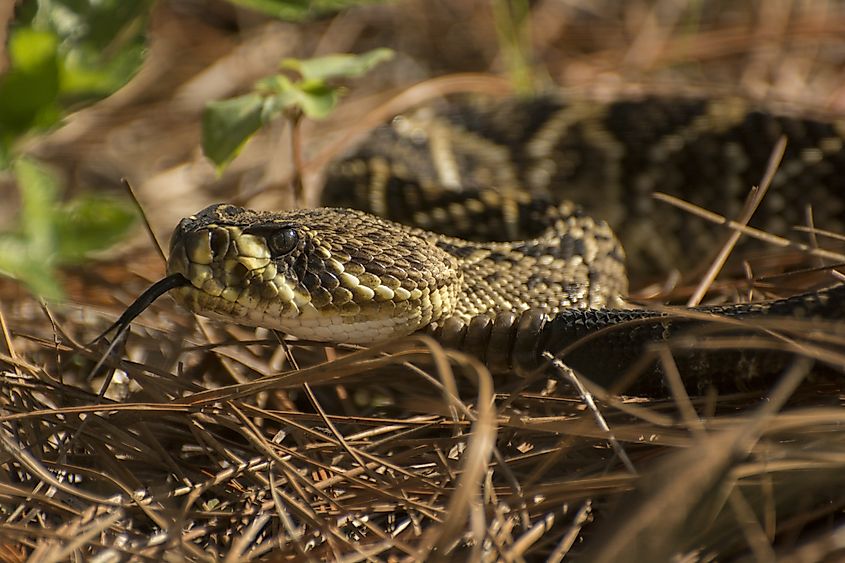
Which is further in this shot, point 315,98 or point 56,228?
point 315,98

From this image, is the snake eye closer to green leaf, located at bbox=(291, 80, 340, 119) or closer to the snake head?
the snake head

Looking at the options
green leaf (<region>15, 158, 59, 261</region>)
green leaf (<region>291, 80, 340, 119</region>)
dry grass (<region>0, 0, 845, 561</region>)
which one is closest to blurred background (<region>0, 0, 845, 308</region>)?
green leaf (<region>291, 80, 340, 119</region>)

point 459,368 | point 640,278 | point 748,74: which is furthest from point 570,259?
point 748,74

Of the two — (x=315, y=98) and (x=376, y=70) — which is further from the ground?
(x=315, y=98)

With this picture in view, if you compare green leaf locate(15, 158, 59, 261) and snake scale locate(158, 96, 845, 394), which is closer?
snake scale locate(158, 96, 845, 394)

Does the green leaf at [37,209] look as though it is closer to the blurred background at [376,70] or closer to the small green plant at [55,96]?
the small green plant at [55,96]

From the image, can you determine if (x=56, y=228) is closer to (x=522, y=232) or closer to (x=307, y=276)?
(x=307, y=276)

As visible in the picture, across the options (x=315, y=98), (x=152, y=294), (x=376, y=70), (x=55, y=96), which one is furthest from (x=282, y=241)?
(x=376, y=70)

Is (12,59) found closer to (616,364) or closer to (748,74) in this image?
(616,364)

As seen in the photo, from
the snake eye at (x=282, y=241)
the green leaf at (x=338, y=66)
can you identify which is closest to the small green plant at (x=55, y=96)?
the snake eye at (x=282, y=241)
